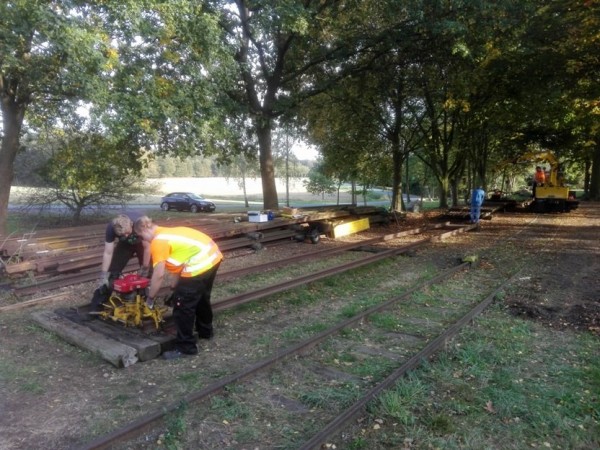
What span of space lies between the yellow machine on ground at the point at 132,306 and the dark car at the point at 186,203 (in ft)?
92.8

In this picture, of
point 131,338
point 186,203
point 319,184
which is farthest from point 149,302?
point 319,184

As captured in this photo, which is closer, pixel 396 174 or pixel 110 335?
pixel 110 335

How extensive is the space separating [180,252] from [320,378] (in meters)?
2.01

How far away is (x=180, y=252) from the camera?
530 cm

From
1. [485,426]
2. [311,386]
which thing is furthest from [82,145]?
[485,426]

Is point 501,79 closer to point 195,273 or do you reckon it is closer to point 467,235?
point 467,235

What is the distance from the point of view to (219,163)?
1783 centimetres

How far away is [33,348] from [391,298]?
16.7 ft

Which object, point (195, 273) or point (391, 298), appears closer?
point (195, 273)

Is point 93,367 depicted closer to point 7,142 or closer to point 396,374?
point 396,374

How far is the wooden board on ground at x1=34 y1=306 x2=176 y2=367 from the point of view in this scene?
516 cm

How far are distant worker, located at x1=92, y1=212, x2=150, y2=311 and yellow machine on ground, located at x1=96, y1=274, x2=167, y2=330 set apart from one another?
239mm

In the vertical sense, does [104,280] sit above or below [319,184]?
below

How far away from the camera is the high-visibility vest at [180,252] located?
523 centimetres
